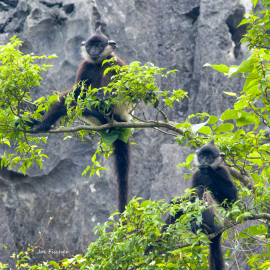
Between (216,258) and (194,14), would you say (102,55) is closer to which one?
(216,258)

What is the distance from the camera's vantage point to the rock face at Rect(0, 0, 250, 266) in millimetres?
6770

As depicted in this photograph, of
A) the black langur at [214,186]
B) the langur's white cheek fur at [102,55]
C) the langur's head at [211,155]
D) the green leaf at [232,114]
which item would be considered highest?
the langur's white cheek fur at [102,55]

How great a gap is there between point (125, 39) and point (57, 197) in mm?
3667

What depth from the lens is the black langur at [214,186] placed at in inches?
135

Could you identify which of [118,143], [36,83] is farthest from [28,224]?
[36,83]

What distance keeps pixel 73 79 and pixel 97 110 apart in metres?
3.25

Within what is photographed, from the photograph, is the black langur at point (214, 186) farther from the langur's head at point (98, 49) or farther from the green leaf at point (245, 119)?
the langur's head at point (98, 49)

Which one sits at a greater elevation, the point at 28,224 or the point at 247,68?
the point at 247,68

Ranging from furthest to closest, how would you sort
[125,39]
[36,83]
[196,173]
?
[125,39]
[196,173]
[36,83]

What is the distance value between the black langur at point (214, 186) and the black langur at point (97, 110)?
0.96 metres

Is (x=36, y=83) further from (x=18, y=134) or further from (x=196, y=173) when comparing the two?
(x=196, y=173)

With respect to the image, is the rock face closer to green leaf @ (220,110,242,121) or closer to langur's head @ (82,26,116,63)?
langur's head @ (82,26,116,63)

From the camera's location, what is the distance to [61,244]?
22.1ft

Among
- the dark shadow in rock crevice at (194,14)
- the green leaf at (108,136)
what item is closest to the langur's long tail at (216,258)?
the green leaf at (108,136)
